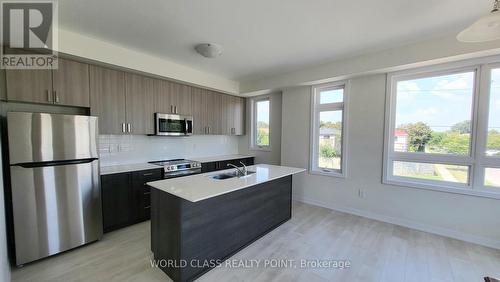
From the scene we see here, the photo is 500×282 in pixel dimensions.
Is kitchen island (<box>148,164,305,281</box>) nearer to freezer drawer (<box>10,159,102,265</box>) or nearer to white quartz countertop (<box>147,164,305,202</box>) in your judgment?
white quartz countertop (<box>147,164,305,202</box>)

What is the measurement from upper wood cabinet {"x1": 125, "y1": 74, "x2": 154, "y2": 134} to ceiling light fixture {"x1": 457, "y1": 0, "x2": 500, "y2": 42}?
3.82 m

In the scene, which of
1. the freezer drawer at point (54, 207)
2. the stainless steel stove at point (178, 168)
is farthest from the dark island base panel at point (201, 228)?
the stainless steel stove at point (178, 168)

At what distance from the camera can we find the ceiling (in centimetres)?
191

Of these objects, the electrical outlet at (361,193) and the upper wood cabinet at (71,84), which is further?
the electrical outlet at (361,193)

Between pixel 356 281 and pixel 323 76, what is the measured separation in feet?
9.69

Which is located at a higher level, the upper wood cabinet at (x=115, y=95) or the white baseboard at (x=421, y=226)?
the upper wood cabinet at (x=115, y=95)

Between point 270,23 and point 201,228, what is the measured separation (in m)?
2.30

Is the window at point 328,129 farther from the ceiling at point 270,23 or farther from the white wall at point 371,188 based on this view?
the ceiling at point 270,23

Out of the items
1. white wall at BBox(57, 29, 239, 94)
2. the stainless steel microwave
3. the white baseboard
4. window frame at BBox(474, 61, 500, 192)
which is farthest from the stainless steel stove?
window frame at BBox(474, 61, 500, 192)

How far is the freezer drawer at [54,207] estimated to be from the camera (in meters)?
2.03

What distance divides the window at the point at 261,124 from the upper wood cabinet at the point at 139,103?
8.29 ft

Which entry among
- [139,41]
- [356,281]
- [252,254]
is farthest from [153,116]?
[356,281]

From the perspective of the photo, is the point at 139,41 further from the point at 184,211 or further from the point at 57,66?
the point at 184,211
